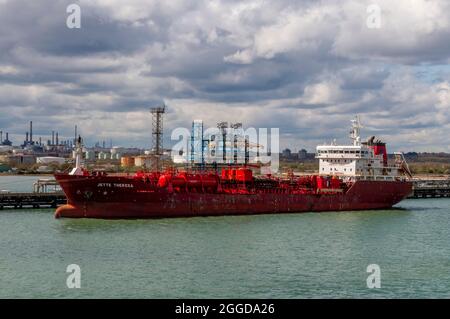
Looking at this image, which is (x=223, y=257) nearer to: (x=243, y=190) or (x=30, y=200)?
(x=243, y=190)

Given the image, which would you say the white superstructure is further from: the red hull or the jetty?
the jetty

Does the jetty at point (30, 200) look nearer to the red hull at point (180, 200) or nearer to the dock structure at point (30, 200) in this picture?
the dock structure at point (30, 200)

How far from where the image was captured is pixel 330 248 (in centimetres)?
2856

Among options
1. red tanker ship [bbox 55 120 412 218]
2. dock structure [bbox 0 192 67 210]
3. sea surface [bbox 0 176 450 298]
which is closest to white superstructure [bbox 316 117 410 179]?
red tanker ship [bbox 55 120 412 218]

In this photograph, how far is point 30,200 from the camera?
49.1 metres

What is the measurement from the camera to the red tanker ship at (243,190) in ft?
121

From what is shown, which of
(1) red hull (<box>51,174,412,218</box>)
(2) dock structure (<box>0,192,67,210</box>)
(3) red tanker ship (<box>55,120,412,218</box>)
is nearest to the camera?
(1) red hull (<box>51,174,412,218</box>)

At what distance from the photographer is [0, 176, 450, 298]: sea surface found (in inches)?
808

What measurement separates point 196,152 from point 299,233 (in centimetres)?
4534

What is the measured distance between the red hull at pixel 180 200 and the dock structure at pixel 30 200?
1204 cm

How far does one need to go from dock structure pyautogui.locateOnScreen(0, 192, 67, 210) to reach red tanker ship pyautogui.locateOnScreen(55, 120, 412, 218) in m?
10.2

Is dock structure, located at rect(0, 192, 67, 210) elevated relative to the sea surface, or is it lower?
elevated
